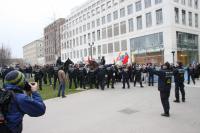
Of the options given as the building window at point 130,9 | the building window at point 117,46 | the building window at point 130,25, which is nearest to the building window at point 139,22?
the building window at point 130,25

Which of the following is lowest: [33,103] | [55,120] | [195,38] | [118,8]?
[55,120]

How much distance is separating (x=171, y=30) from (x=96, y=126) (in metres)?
35.5

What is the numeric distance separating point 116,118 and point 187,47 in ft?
127

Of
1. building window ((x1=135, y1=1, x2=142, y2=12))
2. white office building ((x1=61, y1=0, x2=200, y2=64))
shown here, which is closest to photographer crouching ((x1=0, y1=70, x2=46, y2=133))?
white office building ((x1=61, y1=0, x2=200, y2=64))

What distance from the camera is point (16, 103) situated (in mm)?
3018

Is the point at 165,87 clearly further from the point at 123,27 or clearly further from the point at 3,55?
the point at 3,55

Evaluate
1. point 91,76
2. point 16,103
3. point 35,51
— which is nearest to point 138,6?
point 91,76

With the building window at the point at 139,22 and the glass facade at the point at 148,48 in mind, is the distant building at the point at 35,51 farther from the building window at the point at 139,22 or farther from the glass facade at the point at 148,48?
the building window at the point at 139,22

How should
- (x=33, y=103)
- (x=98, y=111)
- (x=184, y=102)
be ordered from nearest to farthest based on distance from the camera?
(x=33, y=103)
(x=98, y=111)
(x=184, y=102)

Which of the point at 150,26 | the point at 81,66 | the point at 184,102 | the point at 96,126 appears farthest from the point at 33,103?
the point at 150,26

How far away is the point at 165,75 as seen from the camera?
8.27 m

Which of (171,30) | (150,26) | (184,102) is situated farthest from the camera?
(150,26)

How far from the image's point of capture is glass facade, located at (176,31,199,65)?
40.9 metres

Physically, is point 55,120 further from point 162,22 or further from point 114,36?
point 114,36
